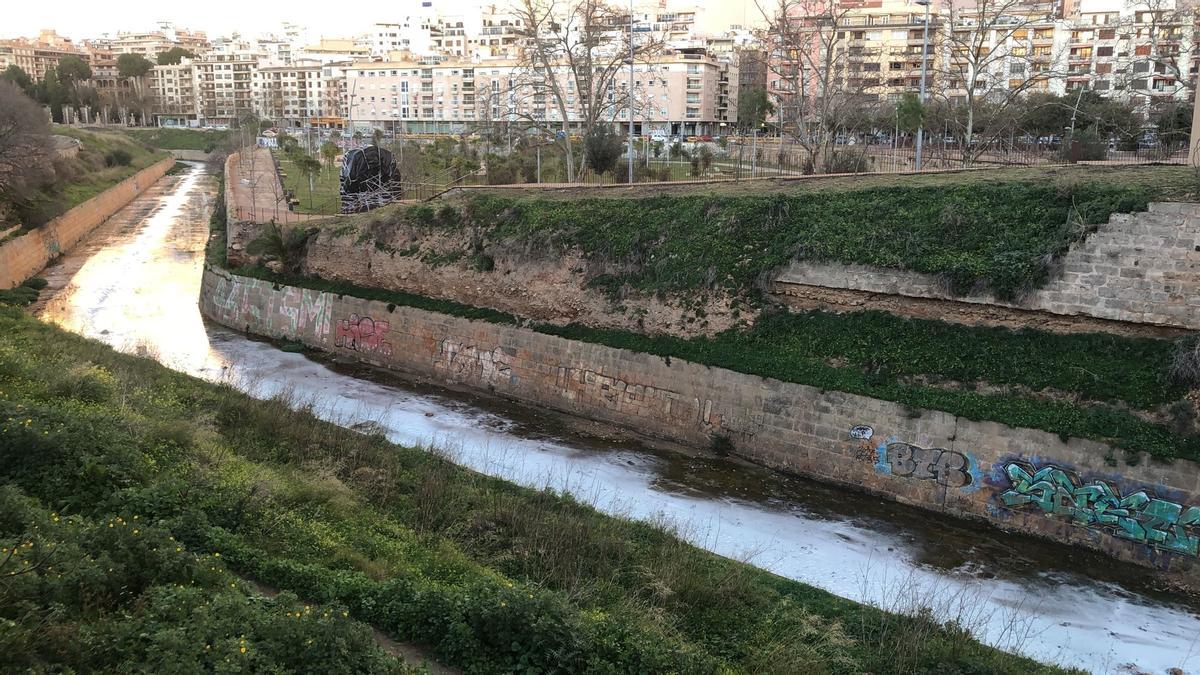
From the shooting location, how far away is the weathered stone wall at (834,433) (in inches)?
524

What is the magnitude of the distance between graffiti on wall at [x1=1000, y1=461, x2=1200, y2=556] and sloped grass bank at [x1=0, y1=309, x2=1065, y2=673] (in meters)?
5.36

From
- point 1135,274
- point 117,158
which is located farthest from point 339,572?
point 117,158

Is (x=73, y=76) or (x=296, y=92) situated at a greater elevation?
(x=296, y=92)

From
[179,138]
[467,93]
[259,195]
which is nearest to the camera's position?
[259,195]

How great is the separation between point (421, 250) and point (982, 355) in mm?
16220

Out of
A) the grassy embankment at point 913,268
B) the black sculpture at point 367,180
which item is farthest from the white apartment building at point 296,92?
the grassy embankment at point 913,268

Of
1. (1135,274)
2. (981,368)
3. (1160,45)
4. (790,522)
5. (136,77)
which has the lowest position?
(790,522)

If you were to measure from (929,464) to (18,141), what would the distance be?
39859 mm

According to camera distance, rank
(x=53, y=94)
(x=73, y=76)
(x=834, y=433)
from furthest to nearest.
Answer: (x=73, y=76) < (x=53, y=94) < (x=834, y=433)

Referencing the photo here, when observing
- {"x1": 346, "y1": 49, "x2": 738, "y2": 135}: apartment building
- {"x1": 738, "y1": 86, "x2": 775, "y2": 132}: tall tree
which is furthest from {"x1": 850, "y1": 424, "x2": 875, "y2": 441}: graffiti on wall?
{"x1": 346, "y1": 49, "x2": 738, "y2": 135}: apartment building

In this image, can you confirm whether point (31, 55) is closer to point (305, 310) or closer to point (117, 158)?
point (117, 158)

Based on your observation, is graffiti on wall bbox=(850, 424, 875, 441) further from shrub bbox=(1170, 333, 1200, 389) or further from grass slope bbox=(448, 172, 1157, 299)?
shrub bbox=(1170, 333, 1200, 389)

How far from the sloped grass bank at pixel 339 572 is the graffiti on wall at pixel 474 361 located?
812cm

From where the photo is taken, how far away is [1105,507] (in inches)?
532
